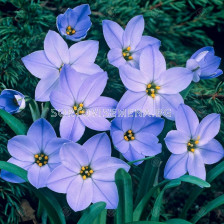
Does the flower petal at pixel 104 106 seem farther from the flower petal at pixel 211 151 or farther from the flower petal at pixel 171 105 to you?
the flower petal at pixel 211 151

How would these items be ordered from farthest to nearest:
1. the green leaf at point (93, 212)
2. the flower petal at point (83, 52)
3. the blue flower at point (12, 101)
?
the flower petal at point (83, 52)
the blue flower at point (12, 101)
the green leaf at point (93, 212)

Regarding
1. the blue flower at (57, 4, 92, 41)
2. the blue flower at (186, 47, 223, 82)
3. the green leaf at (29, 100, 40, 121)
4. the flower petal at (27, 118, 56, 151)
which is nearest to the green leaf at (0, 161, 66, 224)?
the flower petal at (27, 118, 56, 151)

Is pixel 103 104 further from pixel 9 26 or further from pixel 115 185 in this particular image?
pixel 9 26

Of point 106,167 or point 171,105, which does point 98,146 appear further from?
point 171,105

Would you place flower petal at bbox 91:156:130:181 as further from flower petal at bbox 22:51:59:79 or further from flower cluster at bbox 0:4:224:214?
flower petal at bbox 22:51:59:79

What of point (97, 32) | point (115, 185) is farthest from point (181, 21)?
point (115, 185)

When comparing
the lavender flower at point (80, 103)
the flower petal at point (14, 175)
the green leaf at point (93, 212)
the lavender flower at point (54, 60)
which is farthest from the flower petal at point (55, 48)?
the green leaf at point (93, 212)
